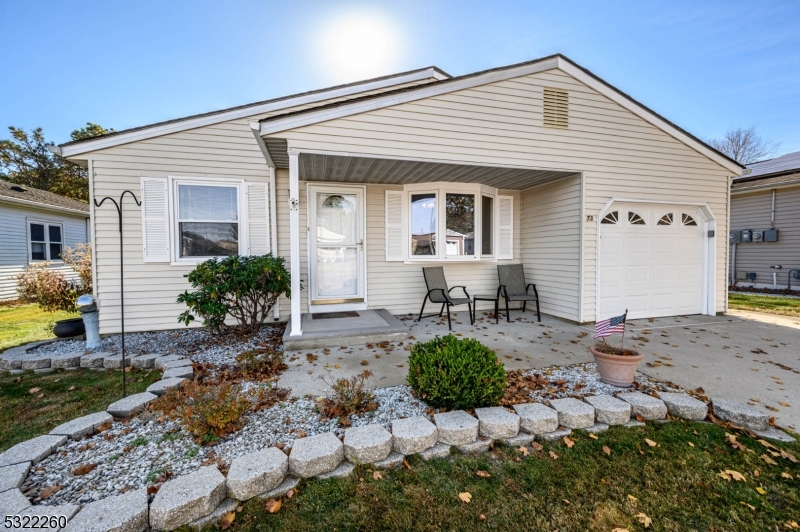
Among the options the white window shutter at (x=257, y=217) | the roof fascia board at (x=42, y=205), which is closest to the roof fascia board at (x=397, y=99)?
the white window shutter at (x=257, y=217)

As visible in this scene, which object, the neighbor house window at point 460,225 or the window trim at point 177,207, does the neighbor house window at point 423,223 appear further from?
the window trim at point 177,207

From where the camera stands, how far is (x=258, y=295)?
195 inches

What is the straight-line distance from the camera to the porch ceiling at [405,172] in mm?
4953

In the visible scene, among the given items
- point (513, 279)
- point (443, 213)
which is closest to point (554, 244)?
point (513, 279)

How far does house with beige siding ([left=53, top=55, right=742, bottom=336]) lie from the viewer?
4.85m

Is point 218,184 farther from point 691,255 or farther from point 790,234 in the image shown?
point 790,234

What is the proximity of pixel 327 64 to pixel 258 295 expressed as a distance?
734cm

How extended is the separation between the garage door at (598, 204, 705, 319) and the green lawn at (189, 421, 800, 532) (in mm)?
4048

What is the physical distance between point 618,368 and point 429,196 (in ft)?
14.1

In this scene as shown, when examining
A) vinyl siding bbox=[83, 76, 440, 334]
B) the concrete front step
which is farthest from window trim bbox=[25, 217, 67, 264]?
the concrete front step

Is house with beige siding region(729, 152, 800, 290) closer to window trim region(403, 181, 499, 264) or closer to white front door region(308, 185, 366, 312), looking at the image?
window trim region(403, 181, 499, 264)

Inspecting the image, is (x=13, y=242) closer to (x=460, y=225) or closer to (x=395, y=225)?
(x=395, y=225)

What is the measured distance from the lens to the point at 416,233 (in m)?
6.51

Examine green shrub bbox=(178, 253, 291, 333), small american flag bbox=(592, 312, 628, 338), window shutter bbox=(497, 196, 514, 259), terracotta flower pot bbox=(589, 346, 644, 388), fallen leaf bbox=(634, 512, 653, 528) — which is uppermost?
window shutter bbox=(497, 196, 514, 259)
